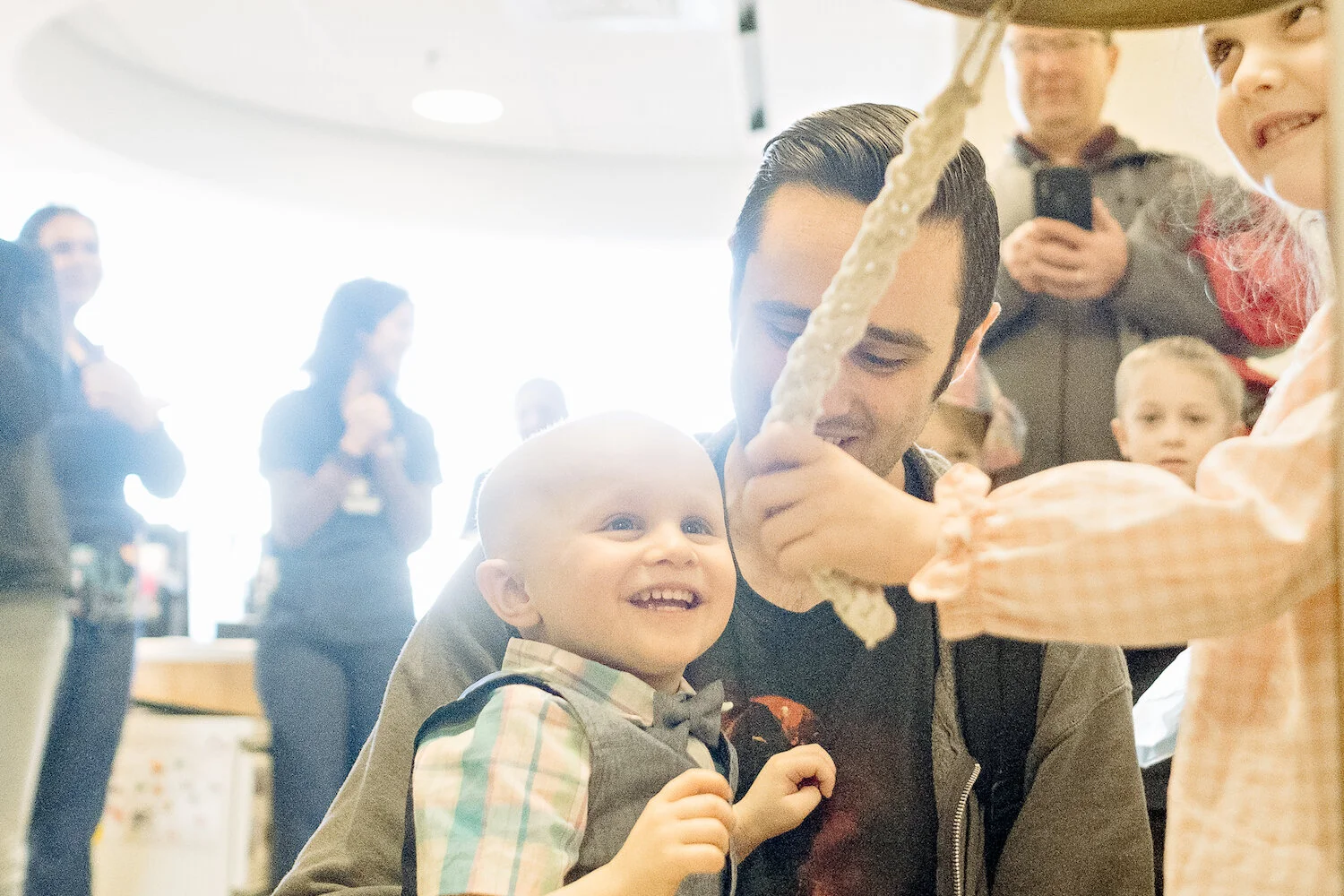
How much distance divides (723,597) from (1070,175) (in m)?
0.34

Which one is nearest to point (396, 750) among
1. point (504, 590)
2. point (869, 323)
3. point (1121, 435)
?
point (504, 590)

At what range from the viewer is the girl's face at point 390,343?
2.08ft

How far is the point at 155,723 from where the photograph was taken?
0.74m

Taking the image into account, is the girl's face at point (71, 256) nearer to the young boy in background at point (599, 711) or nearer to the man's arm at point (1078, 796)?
the young boy in background at point (599, 711)

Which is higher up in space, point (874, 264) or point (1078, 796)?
point (874, 264)

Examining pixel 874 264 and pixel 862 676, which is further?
pixel 862 676

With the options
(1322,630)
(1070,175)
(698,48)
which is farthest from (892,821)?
(698,48)

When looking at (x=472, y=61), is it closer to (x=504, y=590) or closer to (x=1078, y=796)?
(x=504, y=590)

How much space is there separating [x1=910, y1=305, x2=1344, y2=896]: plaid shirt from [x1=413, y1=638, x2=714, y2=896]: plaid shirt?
178mm

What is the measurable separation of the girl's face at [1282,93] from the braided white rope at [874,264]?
0.11 meters

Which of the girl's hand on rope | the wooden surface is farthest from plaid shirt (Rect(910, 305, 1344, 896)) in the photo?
the wooden surface

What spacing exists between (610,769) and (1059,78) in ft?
1.57

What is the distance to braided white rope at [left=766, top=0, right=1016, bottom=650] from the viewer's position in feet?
1.26

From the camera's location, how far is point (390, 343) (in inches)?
25.5
